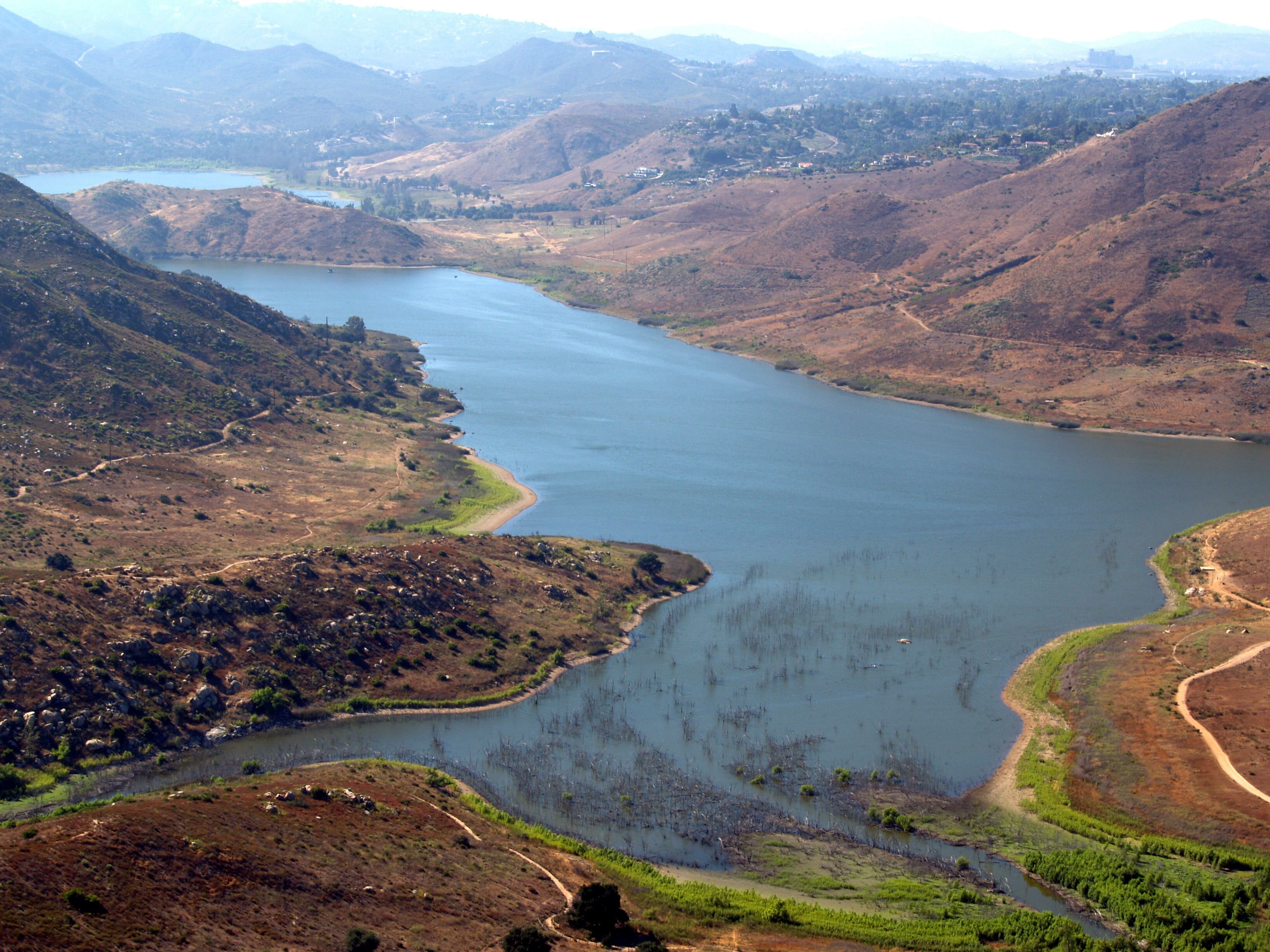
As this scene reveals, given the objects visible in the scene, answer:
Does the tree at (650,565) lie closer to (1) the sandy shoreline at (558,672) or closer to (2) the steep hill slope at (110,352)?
(1) the sandy shoreline at (558,672)

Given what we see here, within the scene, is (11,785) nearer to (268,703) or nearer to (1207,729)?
(268,703)

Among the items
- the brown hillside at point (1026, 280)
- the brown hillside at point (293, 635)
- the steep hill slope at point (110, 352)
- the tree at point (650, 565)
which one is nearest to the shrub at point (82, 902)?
the brown hillside at point (293, 635)

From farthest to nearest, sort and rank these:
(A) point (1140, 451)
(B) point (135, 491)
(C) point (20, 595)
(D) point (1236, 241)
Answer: (D) point (1236, 241)
(A) point (1140, 451)
(B) point (135, 491)
(C) point (20, 595)

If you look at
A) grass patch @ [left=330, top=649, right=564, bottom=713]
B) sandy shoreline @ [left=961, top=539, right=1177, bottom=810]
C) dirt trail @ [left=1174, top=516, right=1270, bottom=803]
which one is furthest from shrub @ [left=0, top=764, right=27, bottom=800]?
dirt trail @ [left=1174, top=516, right=1270, bottom=803]

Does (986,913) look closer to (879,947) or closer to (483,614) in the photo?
(879,947)

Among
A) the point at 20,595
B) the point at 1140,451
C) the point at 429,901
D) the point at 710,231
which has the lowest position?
the point at 429,901

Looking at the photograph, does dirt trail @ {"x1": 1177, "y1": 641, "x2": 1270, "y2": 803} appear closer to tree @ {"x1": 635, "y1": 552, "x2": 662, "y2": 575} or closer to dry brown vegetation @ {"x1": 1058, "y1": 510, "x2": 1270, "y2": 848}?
dry brown vegetation @ {"x1": 1058, "y1": 510, "x2": 1270, "y2": 848}

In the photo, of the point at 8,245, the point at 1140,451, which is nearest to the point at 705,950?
the point at 1140,451

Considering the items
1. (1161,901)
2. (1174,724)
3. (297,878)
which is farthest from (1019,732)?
(297,878)
